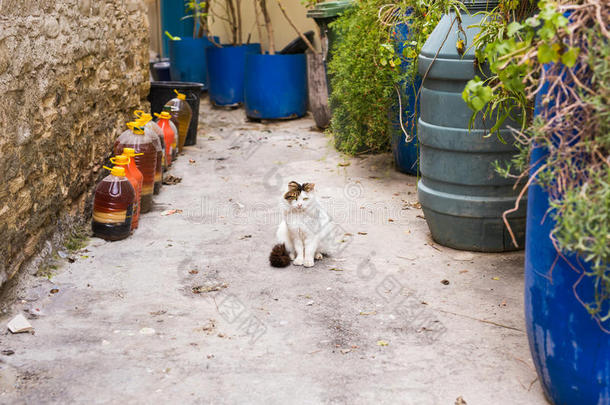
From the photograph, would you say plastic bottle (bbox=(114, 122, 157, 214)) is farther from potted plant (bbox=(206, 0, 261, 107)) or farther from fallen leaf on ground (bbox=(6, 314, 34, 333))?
potted plant (bbox=(206, 0, 261, 107))

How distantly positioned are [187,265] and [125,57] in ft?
6.82

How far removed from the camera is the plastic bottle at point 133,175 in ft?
12.6

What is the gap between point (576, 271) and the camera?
1.89m

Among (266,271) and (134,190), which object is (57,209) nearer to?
(134,190)

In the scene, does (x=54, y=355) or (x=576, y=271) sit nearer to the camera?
(x=576, y=271)

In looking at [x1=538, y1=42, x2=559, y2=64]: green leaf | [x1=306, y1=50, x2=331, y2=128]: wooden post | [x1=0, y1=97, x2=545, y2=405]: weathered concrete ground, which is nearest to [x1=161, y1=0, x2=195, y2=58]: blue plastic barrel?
[x1=306, y1=50, x2=331, y2=128]: wooden post

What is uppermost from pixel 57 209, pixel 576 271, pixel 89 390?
pixel 576 271

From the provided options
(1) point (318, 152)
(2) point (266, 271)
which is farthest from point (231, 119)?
(2) point (266, 271)

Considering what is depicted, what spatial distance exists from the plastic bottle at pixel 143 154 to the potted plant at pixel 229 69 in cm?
353

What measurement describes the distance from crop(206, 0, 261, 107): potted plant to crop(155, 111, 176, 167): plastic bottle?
2.49 meters

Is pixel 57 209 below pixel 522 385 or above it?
above

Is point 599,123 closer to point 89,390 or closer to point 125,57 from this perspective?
point 89,390

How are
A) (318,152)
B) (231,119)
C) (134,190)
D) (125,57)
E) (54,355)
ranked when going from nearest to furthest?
(54,355), (134,190), (125,57), (318,152), (231,119)

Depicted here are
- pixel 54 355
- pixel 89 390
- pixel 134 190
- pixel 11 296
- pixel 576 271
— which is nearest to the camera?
pixel 576 271
